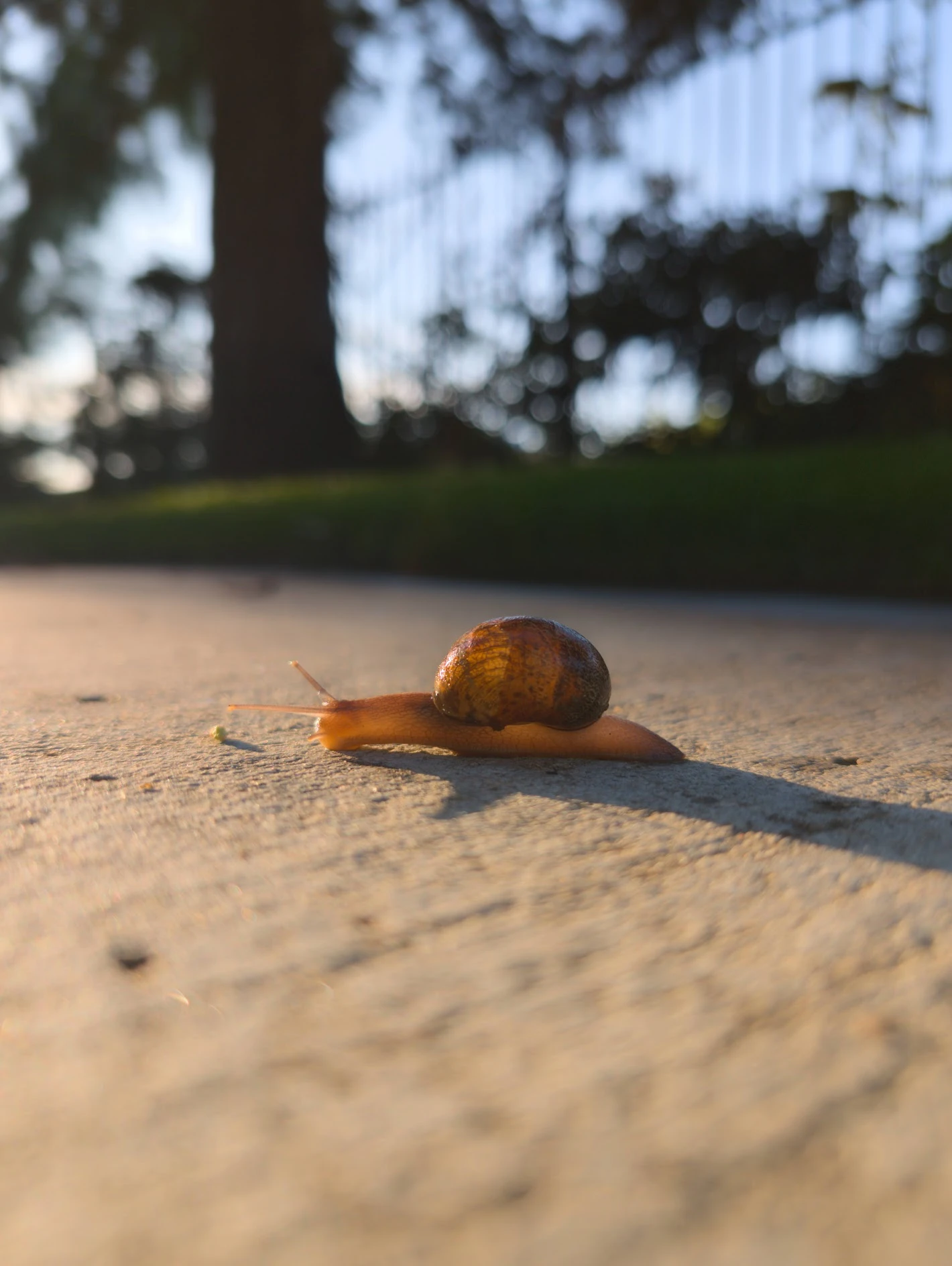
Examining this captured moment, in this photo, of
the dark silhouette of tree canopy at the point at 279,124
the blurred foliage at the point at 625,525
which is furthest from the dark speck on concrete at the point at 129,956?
the dark silhouette of tree canopy at the point at 279,124

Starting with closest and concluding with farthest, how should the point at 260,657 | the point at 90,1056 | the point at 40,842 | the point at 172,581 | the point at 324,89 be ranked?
the point at 90,1056 → the point at 40,842 → the point at 260,657 → the point at 172,581 → the point at 324,89

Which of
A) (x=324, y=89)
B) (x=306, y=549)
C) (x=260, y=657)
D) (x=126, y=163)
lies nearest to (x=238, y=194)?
(x=324, y=89)

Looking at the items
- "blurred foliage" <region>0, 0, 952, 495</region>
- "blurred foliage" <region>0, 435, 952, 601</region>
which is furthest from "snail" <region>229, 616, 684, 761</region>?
"blurred foliage" <region>0, 0, 952, 495</region>

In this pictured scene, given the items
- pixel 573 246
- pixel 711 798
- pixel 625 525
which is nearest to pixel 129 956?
pixel 711 798

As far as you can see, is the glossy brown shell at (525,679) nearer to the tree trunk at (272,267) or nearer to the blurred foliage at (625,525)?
the blurred foliage at (625,525)

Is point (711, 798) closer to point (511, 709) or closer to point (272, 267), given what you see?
point (511, 709)

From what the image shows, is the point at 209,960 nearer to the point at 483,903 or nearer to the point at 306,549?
the point at 483,903

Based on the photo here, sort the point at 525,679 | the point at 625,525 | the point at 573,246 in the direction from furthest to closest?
the point at 573,246, the point at 625,525, the point at 525,679

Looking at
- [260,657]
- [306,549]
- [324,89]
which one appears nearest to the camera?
[260,657]
